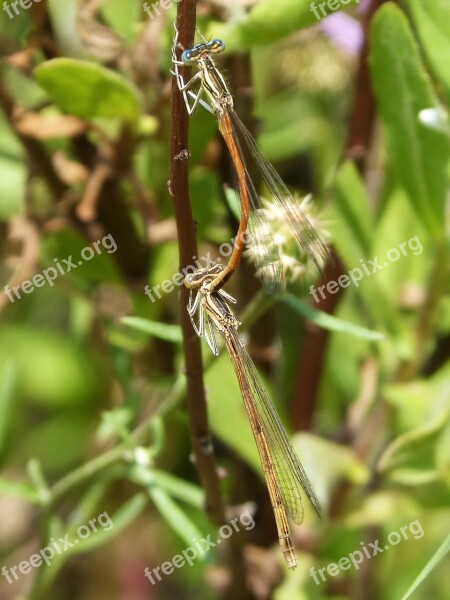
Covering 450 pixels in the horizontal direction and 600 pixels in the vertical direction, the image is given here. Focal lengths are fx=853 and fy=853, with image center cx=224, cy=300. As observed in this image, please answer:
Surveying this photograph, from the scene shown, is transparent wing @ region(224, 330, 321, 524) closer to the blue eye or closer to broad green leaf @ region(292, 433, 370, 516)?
broad green leaf @ region(292, 433, 370, 516)

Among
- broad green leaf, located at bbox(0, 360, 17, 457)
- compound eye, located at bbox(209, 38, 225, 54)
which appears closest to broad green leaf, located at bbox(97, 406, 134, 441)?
broad green leaf, located at bbox(0, 360, 17, 457)

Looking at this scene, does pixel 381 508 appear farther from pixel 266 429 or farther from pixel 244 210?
pixel 244 210

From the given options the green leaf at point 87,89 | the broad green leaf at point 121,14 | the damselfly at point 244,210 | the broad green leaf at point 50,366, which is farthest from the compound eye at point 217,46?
the broad green leaf at point 50,366

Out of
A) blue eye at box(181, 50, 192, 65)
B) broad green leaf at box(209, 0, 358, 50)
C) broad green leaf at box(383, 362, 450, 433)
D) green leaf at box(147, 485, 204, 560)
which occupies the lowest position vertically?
broad green leaf at box(383, 362, 450, 433)

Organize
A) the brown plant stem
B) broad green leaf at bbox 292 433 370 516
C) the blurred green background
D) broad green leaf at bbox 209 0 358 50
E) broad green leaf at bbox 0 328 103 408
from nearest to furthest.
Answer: the brown plant stem < broad green leaf at bbox 209 0 358 50 < the blurred green background < broad green leaf at bbox 292 433 370 516 < broad green leaf at bbox 0 328 103 408

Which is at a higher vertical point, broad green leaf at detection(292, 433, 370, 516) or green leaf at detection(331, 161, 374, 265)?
green leaf at detection(331, 161, 374, 265)

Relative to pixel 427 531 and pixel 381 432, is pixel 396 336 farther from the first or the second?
pixel 427 531
